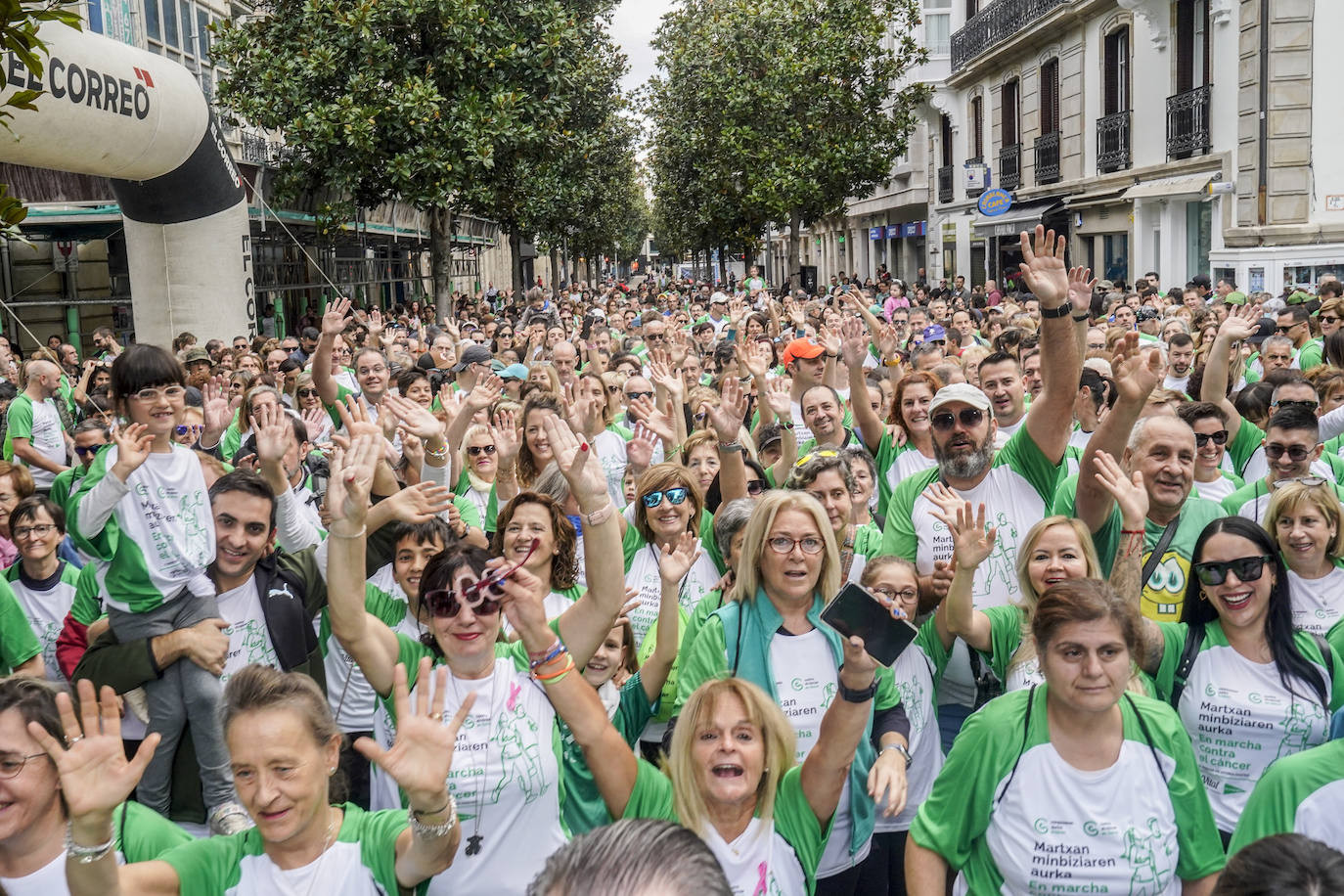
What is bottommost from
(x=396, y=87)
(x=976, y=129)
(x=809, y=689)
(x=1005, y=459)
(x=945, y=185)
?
(x=809, y=689)

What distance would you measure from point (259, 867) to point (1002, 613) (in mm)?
2541

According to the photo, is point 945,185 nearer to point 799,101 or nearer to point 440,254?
point 799,101

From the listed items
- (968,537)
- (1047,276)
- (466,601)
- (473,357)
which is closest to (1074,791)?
(968,537)

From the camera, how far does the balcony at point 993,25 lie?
27734mm

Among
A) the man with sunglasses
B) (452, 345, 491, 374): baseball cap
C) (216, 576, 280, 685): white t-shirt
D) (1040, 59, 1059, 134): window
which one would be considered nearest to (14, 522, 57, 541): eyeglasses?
(216, 576, 280, 685): white t-shirt

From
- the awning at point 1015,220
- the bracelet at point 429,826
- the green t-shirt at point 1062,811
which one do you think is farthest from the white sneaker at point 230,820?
the awning at point 1015,220

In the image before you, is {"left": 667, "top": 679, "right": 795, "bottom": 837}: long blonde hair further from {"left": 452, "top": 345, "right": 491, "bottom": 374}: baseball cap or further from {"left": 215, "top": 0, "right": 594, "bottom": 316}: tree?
{"left": 215, "top": 0, "right": 594, "bottom": 316}: tree

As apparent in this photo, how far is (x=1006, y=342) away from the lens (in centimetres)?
957

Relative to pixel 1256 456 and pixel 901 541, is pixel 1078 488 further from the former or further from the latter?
pixel 1256 456

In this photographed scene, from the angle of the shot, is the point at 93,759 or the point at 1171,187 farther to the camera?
the point at 1171,187

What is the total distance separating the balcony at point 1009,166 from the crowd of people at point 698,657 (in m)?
25.1

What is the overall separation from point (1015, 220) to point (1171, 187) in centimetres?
825

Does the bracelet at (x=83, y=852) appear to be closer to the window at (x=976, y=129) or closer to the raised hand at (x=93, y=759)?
the raised hand at (x=93, y=759)

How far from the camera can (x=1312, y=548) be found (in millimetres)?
4543
